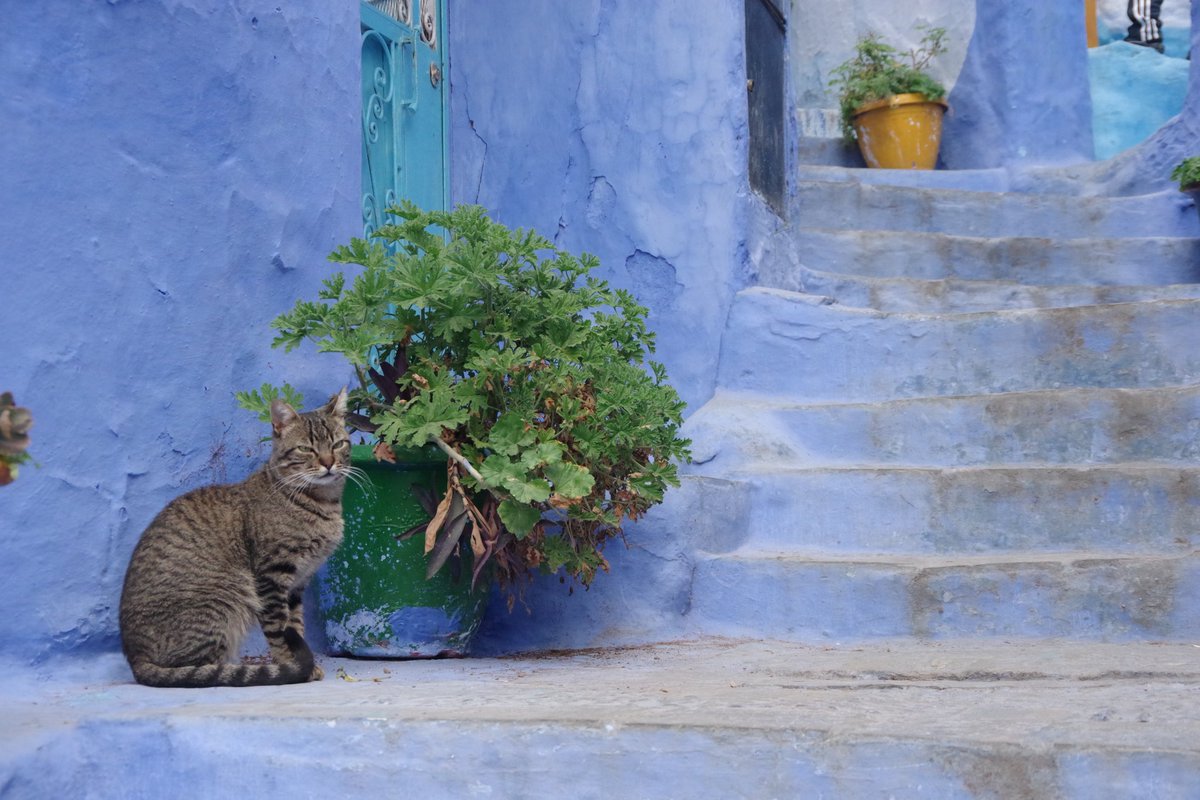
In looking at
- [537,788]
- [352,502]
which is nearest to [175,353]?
[352,502]

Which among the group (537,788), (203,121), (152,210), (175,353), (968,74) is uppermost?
(968,74)

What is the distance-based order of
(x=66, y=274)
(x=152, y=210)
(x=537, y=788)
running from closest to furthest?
(x=537, y=788) < (x=66, y=274) < (x=152, y=210)

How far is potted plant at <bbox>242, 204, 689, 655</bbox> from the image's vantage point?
3148mm

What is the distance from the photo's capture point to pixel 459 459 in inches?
125

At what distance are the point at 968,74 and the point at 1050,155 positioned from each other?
2.85 feet

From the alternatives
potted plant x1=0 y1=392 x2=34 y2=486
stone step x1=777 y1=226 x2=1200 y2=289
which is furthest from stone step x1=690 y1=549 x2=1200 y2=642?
potted plant x1=0 y1=392 x2=34 y2=486

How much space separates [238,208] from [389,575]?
1.17m

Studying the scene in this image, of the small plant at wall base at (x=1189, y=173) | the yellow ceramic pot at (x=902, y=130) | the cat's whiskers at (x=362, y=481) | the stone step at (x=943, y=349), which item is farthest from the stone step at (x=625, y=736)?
the yellow ceramic pot at (x=902, y=130)

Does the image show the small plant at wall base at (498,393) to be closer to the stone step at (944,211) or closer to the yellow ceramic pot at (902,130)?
the stone step at (944,211)

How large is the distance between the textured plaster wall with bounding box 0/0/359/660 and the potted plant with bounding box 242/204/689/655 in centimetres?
26

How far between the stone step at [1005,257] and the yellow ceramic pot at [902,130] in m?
1.77

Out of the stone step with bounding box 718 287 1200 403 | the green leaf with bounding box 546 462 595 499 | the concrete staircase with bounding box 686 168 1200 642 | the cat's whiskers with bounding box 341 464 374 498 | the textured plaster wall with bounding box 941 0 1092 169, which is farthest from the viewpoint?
the textured plaster wall with bounding box 941 0 1092 169

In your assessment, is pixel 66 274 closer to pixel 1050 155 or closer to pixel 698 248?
pixel 698 248

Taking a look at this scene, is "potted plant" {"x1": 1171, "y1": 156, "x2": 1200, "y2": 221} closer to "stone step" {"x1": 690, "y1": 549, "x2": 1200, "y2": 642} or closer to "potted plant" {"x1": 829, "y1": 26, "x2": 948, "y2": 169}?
"potted plant" {"x1": 829, "y1": 26, "x2": 948, "y2": 169}
